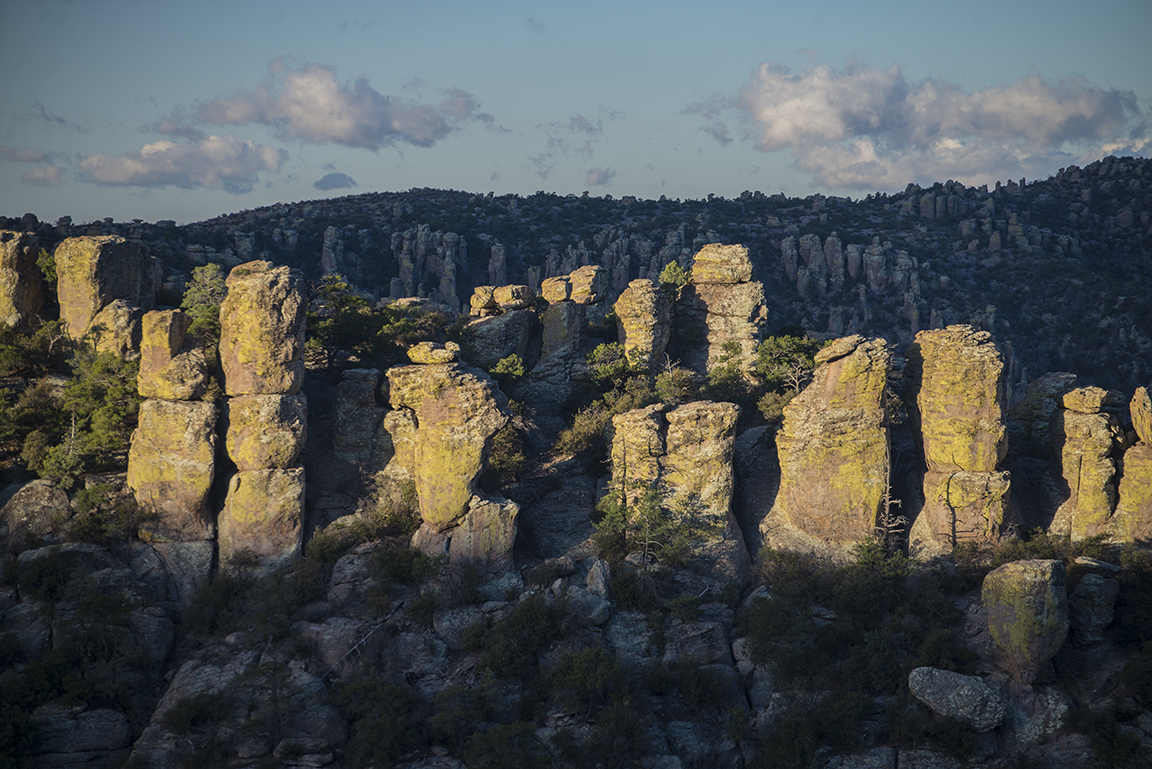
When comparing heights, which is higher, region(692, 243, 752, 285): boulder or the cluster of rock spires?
region(692, 243, 752, 285): boulder

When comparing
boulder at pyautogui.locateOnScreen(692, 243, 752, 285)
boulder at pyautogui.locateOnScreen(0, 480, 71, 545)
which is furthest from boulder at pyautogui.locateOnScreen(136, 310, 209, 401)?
boulder at pyautogui.locateOnScreen(692, 243, 752, 285)

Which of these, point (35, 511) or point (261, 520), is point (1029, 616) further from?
point (35, 511)

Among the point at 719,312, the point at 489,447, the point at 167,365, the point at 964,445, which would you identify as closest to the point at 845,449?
the point at 964,445

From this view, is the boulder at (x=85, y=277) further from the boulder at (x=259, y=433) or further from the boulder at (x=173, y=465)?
the boulder at (x=259, y=433)

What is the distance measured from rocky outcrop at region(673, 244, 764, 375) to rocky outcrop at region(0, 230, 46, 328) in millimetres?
30386

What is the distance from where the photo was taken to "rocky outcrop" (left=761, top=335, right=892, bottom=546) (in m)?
33.4

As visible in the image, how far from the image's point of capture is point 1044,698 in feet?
88.2

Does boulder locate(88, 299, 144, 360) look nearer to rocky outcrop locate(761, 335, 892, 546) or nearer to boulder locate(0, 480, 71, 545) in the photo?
boulder locate(0, 480, 71, 545)

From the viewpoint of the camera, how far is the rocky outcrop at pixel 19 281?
3488 cm

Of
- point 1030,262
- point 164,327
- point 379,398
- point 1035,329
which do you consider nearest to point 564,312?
point 379,398

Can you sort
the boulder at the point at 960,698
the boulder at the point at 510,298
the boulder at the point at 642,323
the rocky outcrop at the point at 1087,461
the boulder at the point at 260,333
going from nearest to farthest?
the boulder at the point at 960,698
the boulder at the point at 260,333
the rocky outcrop at the point at 1087,461
the boulder at the point at 642,323
the boulder at the point at 510,298

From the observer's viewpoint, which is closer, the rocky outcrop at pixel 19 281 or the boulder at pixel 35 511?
the boulder at pixel 35 511

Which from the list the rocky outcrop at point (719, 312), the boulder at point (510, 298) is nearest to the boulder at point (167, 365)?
the boulder at point (510, 298)

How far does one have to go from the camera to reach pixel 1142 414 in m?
32.8
